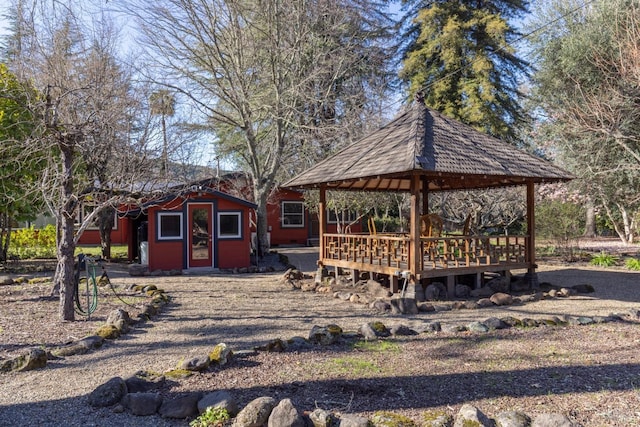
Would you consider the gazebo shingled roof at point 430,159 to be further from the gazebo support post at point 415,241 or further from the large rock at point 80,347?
the large rock at point 80,347

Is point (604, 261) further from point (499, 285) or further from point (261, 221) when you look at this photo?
point (261, 221)

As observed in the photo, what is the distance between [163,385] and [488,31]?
73.2 ft

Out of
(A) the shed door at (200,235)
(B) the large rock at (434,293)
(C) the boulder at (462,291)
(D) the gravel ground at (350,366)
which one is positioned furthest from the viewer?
(A) the shed door at (200,235)

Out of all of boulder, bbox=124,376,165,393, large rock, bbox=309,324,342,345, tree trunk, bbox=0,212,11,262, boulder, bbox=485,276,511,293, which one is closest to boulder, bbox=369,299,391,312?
large rock, bbox=309,324,342,345

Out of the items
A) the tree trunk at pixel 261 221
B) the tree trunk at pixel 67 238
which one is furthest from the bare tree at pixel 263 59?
the tree trunk at pixel 67 238

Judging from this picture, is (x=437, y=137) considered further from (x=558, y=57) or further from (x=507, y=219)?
(x=507, y=219)

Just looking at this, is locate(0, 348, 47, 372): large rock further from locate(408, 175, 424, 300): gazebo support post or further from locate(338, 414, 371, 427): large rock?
locate(408, 175, 424, 300): gazebo support post

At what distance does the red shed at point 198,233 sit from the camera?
51.8 feet

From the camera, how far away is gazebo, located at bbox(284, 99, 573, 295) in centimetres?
1015

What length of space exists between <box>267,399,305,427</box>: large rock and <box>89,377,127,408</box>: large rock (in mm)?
1537

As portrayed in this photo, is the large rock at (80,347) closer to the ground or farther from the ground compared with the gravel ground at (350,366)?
farther from the ground

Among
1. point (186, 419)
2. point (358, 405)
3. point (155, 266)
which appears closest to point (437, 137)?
point (358, 405)

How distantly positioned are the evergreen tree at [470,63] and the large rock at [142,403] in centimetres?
2063

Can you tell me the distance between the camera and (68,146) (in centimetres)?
767
